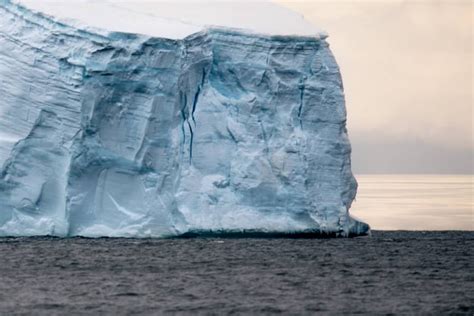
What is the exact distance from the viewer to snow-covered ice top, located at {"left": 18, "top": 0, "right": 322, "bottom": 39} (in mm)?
21922

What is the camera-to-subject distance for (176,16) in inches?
912

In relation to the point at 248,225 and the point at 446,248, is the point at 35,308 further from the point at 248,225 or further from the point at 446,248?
the point at 446,248

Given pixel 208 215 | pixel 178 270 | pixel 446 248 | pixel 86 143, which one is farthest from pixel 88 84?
pixel 446 248

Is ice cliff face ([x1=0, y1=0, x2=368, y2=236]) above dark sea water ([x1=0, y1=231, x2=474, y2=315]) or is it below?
above

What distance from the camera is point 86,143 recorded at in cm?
2148

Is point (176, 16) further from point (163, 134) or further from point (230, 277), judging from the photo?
point (230, 277)

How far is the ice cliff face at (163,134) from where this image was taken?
844 inches

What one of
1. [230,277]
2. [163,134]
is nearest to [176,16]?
[163,134]

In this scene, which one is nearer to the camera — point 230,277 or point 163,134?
point 230,277

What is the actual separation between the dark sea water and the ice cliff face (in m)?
0.54

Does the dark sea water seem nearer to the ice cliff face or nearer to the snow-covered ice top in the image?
the ice cliff face

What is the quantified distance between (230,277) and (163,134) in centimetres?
455

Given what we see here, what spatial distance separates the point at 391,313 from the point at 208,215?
26.9 feet

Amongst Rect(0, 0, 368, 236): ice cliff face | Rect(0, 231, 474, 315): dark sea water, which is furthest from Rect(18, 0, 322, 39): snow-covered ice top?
Rect(0, 231, 474, 315): dark sea water
